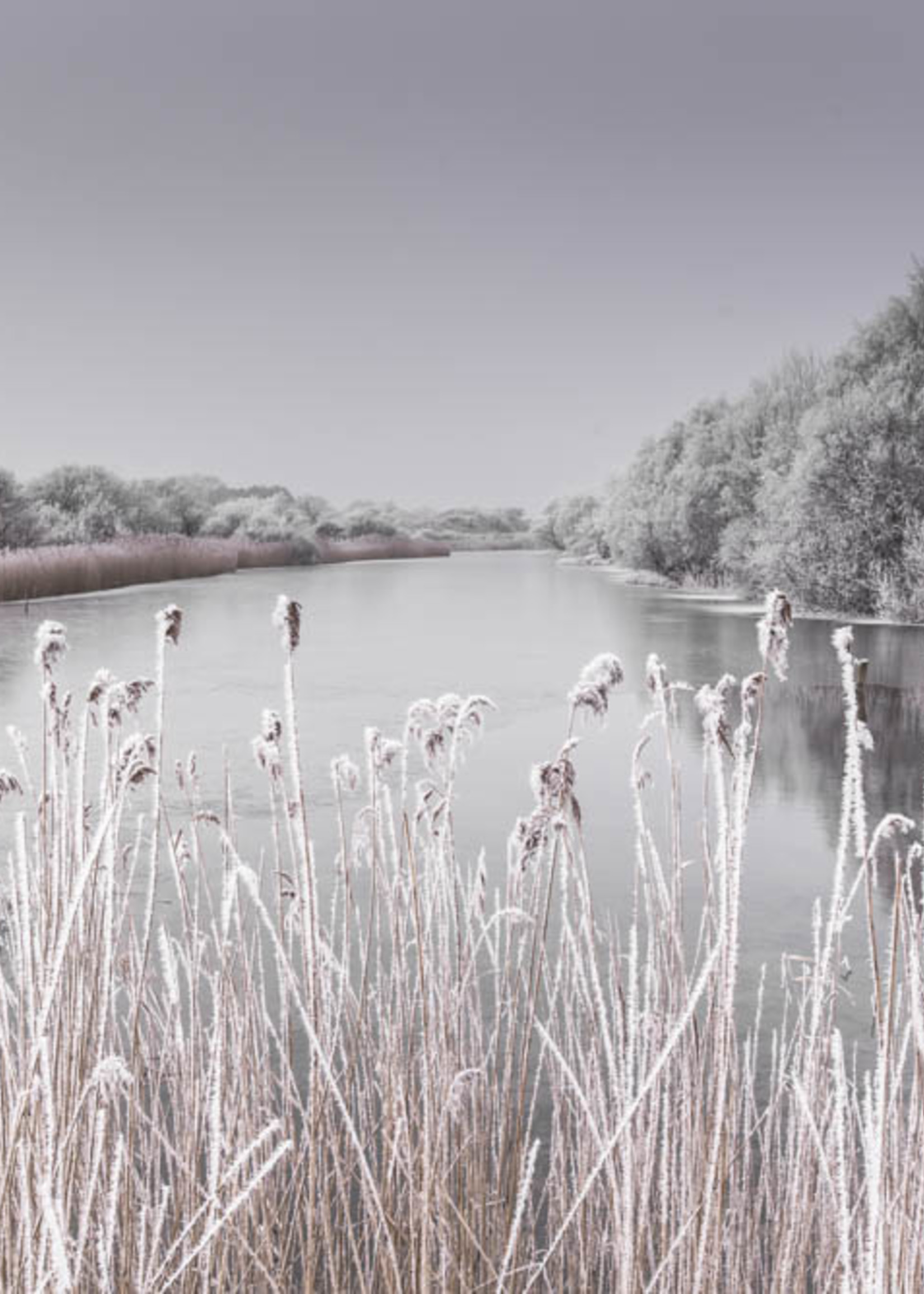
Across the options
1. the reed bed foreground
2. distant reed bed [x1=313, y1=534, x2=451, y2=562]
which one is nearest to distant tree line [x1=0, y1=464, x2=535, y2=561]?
distant reed bed [x1=313, y1=534, x2=451, y2=562]

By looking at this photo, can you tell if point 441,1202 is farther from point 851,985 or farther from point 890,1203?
point 851,985

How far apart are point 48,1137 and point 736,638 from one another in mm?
13877

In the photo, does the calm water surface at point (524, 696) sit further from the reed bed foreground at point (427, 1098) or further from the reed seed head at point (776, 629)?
the reed seed head at point (776, 629)

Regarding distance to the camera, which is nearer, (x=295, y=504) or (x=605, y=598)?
(x=605, y=598)

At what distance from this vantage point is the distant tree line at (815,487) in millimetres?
17672

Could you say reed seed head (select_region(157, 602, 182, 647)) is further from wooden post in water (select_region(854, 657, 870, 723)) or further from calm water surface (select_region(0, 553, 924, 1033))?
calm water surface (select_region(0, 553, 924, 1033))

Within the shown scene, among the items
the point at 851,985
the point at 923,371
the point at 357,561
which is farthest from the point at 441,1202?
the point at 357,561

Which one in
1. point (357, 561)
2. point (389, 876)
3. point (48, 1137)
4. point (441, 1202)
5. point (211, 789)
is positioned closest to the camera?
point (48, 1137)

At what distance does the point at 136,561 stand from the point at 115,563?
6.19 feet

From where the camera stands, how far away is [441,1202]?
1.78m

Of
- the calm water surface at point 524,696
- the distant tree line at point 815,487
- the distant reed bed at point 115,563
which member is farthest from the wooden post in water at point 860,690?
the distant reed bed at point 115,563

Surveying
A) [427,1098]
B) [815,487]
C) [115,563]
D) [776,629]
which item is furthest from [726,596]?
[776,629]

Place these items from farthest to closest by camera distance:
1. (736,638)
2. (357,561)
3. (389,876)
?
(357,561) → (736,638) → (389,876)

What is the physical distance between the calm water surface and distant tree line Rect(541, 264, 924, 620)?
123cm
